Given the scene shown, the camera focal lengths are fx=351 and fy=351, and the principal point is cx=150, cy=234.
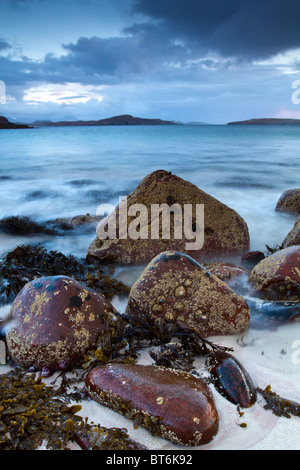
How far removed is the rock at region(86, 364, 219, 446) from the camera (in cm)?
173

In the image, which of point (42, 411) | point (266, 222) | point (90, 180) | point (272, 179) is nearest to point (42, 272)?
point (42, 411)

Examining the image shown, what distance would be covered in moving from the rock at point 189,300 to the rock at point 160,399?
661mm

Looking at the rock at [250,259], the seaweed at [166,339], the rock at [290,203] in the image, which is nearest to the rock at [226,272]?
the rock at [250,259]

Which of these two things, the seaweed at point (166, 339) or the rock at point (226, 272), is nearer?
the seaweed at point (166, 339)

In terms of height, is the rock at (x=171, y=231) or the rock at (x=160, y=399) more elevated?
the rock at (x=171, y=231)

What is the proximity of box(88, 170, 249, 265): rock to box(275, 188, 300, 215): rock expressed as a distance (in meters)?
2.59

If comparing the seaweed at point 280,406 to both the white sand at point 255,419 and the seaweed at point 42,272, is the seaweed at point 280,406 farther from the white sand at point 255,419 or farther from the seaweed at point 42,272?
the seaweed at point 42,272

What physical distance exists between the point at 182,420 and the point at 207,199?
3.24 meters

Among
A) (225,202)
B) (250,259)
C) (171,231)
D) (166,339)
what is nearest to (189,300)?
(166,339)

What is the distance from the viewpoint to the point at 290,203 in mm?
6949

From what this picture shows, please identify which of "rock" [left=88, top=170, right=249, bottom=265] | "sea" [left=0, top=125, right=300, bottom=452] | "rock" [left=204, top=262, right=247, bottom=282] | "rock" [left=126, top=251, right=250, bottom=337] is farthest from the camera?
"rock" [left=88, top=170, right=249, bottom=265]

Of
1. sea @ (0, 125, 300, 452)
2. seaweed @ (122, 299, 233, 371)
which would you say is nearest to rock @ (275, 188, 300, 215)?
sea @ (0, 125, 300, 452)

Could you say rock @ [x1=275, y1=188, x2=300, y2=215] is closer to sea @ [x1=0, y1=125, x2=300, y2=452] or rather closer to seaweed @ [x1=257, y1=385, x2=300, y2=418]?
sea @ [x1=0, y1=125, x2=300, y2=452]

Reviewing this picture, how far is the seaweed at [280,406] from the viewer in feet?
6.38
